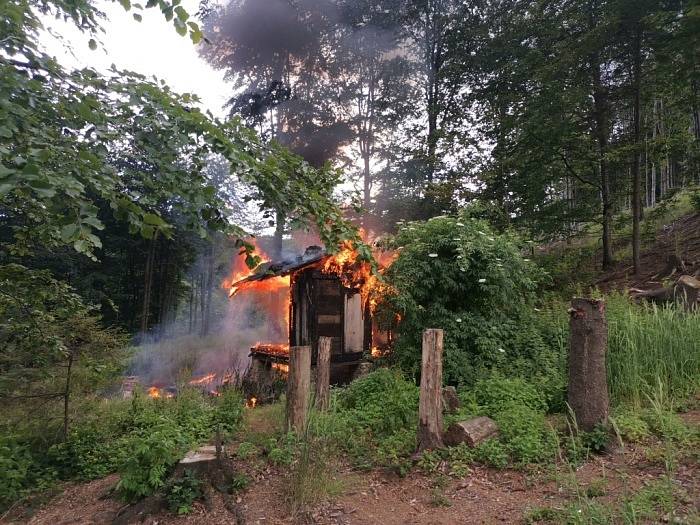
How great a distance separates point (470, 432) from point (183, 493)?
3079 millimetres

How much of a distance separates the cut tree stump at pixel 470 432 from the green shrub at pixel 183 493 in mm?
2715

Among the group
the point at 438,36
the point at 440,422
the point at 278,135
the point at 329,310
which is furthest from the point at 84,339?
the point at 438,36

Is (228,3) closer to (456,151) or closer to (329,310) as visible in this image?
(456,151)

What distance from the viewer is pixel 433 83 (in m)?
19.0

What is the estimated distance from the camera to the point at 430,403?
497cm

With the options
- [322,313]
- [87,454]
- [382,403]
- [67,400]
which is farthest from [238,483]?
[322,313]

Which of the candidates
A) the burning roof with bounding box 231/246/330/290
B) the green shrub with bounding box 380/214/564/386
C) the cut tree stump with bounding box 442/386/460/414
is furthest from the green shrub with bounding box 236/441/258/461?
the burning roof with bounding box 231/246/330/290

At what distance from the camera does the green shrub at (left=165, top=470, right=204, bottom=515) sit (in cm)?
419

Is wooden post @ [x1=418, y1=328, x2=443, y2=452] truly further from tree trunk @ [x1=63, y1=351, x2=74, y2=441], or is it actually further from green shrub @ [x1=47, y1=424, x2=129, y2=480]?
tree trunk @ [x1=63, y1=351, x2=74, y2=441]

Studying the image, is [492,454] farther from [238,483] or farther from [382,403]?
[238,483]

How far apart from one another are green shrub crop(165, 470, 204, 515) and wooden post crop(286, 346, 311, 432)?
1.29 m

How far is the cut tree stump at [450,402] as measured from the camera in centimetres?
574

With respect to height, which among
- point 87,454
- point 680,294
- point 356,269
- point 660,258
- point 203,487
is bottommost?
point 87,454

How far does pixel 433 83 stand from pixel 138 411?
1724 centimetres
